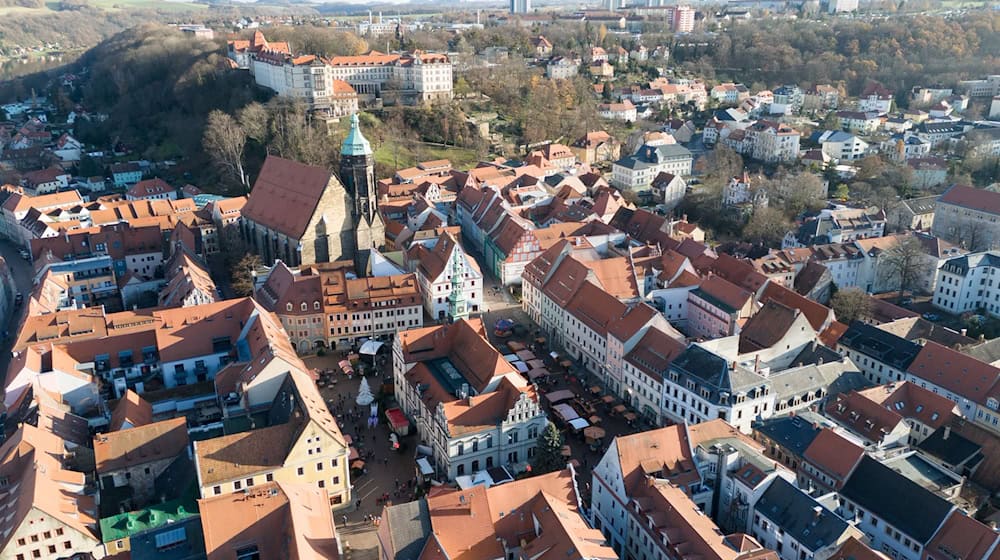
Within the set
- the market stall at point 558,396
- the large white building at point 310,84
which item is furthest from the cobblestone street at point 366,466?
the large white building at point 310,84

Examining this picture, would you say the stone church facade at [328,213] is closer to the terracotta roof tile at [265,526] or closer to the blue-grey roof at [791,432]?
the terracotta roof tile at [265,526]

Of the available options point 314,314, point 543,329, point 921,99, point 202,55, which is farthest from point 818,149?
point 202,55

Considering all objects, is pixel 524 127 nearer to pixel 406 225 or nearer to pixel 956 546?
pixel 406 225

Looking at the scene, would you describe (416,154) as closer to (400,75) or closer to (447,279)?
(400,75)

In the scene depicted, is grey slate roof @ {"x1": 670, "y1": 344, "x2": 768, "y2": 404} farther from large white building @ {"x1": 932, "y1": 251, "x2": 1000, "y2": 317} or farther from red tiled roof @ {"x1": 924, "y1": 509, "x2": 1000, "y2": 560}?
large white building @ {"x1": 932, "y1": 251, "x2": 1000, "y2": 317}

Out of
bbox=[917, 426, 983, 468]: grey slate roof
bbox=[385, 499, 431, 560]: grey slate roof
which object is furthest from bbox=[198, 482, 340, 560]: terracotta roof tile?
bbox=[917, 426, 983, 468]: grey slate roof

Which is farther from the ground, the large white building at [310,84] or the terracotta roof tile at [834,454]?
the large white building at [310,84]

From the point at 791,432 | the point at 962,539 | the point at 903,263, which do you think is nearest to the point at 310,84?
the point at 903,263
